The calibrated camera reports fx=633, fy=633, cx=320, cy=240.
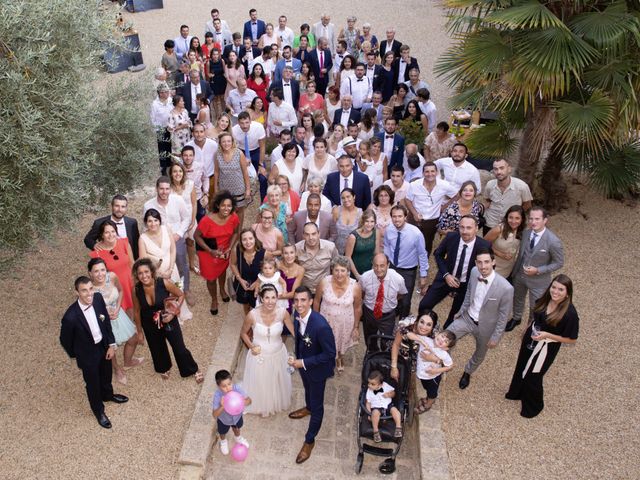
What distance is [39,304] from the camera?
8.66 meters

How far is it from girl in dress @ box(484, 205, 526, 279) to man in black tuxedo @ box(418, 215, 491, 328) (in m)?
0.42

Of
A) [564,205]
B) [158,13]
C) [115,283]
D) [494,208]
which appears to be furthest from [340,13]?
[115,283]

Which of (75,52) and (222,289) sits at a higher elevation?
(75,52)

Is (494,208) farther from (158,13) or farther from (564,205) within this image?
(158,13)

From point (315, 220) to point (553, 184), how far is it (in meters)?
4.96

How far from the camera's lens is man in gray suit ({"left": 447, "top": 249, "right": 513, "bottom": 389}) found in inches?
266

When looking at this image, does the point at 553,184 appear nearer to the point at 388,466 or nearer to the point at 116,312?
the point at 388,466

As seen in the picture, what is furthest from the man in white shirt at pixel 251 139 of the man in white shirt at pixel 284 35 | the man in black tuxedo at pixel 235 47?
the man in white shirt at pixel 284 35

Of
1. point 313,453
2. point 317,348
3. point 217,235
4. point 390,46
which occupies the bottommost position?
point 313,453

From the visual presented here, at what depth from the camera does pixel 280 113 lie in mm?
11133

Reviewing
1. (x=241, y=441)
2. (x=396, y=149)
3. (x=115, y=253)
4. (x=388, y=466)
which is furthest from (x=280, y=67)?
(x=388, y=466)

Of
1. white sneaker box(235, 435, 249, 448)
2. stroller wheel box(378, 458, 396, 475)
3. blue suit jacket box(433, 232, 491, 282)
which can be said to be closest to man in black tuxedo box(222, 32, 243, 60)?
blue suit jacket box(433, 232, 491, 282)

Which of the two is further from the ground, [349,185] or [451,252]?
[349,185]

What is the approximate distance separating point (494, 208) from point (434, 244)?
1623 millimetres
